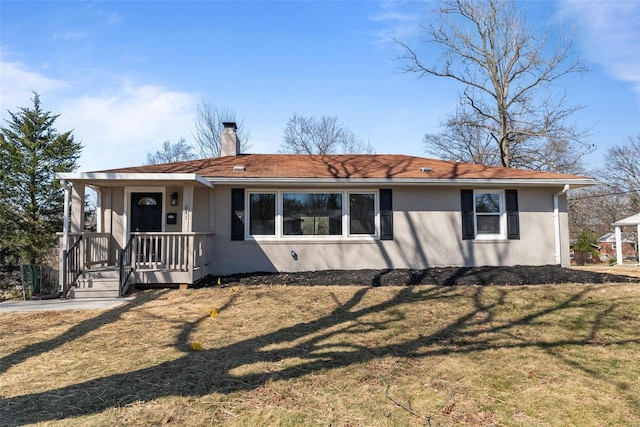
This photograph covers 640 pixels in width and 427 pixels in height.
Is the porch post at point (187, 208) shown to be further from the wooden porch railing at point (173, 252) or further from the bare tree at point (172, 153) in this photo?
the bare tree at point (172, 153)

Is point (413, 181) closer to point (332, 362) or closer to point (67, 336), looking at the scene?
point (332, 362)

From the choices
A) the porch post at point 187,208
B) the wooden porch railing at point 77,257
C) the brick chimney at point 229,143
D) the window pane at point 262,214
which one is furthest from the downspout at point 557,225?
the wooden porch railing at point 77,257

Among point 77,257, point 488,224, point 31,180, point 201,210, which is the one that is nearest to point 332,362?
point 201,210

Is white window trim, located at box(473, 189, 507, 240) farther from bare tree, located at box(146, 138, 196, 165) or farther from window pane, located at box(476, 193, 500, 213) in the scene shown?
bare tree, located at box(146, 138, 196, 165)

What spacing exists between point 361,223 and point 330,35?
6759mm

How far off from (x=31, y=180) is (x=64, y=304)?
37.4 ft

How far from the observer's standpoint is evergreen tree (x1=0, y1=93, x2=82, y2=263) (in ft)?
48.5

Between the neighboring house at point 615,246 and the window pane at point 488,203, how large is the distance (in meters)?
22.1

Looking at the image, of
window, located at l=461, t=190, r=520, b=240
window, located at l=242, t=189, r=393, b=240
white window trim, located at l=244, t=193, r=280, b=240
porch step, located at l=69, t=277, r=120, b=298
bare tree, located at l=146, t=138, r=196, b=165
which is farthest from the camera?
bare tree, located at l=146, t=138, r=196, b=165

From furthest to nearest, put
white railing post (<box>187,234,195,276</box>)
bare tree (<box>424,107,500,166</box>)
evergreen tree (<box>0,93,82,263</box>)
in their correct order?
bare tree (<box>424,107,500,166</box>), evergreen tree (<box>0,93,82,263</box>), white railing post (<box>187,234,195,276</box>)

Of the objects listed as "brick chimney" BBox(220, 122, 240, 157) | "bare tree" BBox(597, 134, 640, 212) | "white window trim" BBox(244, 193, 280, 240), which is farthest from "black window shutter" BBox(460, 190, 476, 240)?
"bare tree" BBox(597, 134, 640, 212)

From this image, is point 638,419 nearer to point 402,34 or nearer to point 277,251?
point 277,251

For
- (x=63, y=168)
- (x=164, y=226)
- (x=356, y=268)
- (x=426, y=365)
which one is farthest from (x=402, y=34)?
(x=426, y=365)

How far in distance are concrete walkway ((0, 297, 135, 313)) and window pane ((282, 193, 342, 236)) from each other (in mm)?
4094
